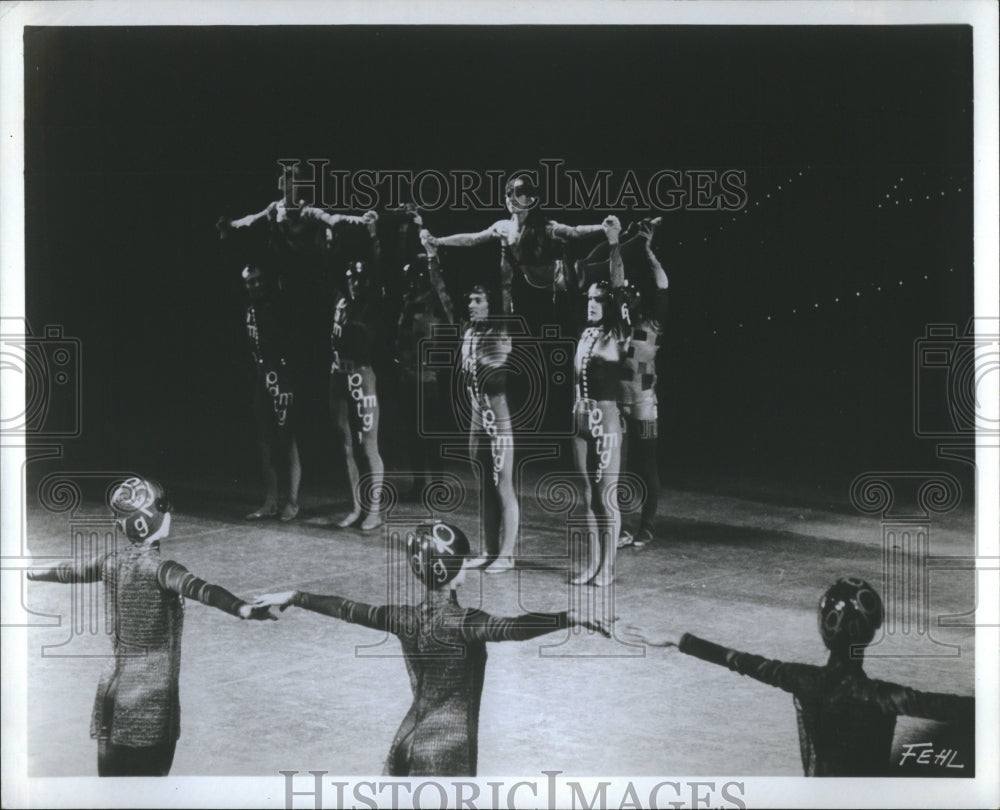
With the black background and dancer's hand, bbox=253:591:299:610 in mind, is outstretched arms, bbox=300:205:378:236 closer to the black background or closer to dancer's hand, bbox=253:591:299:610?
the black background

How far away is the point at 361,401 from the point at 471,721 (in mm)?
1040

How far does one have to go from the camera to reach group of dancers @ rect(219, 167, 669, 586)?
4410mm

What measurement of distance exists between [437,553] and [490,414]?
18.1 inches

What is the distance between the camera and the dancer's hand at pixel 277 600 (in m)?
4.40

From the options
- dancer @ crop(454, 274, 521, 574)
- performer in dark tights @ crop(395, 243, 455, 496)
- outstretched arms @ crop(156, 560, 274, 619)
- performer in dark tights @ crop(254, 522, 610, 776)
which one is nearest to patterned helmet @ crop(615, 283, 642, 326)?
dancer @ crop(454, 274, 521, 574)

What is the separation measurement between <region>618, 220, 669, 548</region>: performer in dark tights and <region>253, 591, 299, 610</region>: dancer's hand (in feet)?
3.38

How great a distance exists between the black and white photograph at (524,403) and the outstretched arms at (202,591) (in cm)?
1

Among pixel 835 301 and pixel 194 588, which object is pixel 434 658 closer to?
pixel 194 588

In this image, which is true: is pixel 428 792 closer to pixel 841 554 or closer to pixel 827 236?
pixel 841 554

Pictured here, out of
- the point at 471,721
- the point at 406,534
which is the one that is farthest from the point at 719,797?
the point at 406,534

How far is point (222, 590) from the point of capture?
4.40 metres

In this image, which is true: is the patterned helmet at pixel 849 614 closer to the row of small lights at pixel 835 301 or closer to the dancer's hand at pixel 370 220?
the row of small lights at pixel 835 301

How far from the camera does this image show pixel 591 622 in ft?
14.3

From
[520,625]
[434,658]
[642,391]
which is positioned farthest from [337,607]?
[642,391]
